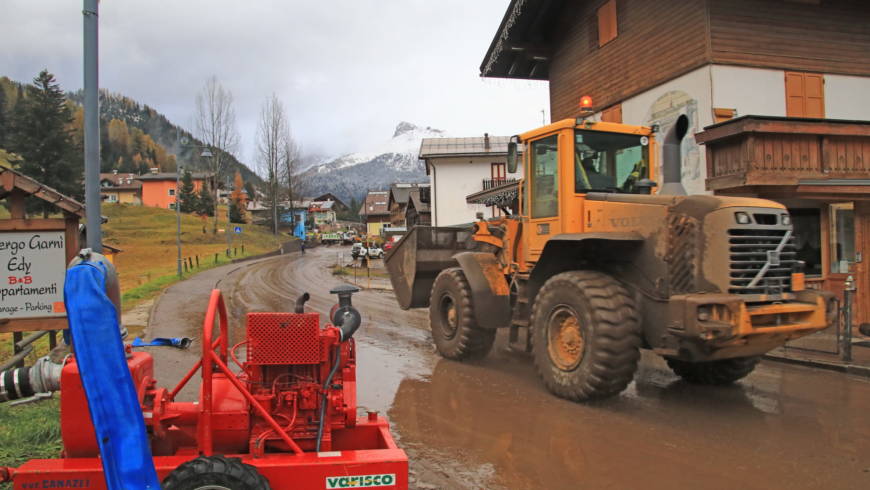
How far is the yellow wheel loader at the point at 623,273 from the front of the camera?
18.5 ft

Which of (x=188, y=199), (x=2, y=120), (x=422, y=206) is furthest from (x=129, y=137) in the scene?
(x=422, y=206)

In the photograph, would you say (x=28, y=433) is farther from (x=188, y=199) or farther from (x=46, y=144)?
(x=188, y=199)

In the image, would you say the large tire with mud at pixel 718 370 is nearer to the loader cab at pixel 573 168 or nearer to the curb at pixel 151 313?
the loader cab at pixel 573 168

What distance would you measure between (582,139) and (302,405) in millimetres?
4881

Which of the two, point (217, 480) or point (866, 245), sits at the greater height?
point (866, 245)

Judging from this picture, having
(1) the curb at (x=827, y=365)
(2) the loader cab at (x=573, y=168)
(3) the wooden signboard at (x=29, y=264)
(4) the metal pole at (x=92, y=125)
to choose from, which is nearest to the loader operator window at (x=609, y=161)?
(2) the loader cab at (x=573, y=168)

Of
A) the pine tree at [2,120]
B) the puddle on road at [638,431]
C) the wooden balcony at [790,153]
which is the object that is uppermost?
the pine tree at [2,120]

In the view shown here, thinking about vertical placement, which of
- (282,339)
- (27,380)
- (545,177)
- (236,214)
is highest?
(236,214)

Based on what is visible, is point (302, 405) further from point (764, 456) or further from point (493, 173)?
point (493, 173)

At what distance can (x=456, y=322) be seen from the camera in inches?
353

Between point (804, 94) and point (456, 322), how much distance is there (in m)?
10.2

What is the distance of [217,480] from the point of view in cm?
318

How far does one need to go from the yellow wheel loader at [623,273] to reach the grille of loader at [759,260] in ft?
0.05

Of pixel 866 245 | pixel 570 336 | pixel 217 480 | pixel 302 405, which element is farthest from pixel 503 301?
pixel 866 245
